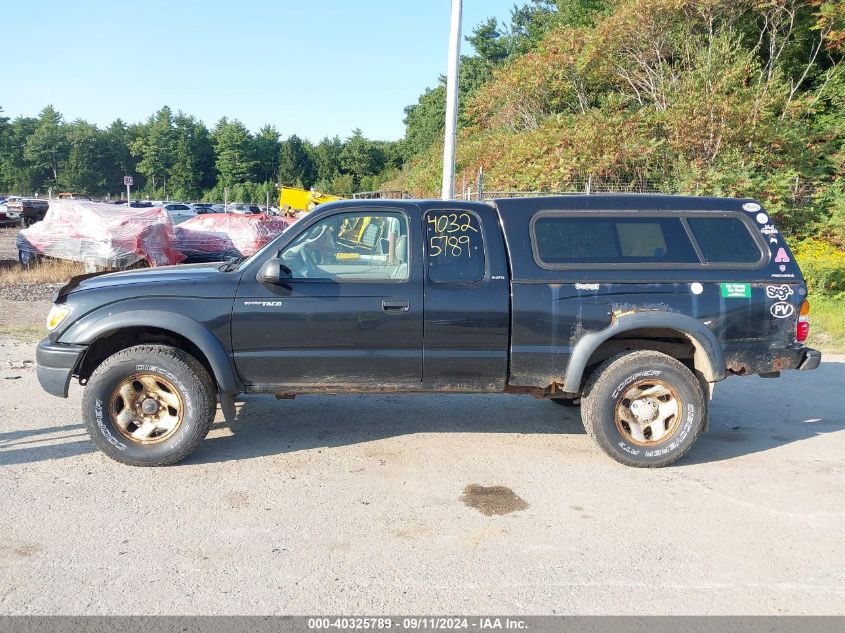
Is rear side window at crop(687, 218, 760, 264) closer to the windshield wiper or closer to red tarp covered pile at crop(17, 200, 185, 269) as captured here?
the windshield wiper

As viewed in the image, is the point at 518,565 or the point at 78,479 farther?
the point at 78,479

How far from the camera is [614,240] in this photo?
5121 mm

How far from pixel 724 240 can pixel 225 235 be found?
13.4 m

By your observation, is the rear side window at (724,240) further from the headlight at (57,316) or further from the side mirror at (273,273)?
the headlight at (57,316)

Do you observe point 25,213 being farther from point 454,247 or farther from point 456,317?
point 456,317

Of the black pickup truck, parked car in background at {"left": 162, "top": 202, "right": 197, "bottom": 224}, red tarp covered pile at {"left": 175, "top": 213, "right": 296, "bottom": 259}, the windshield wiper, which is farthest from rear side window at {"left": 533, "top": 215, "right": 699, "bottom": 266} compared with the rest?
parked car in background at {"left": 162, "top": 202, "right": 197, "bottom": 224}

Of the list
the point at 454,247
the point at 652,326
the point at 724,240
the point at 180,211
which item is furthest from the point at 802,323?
the point at 180,211

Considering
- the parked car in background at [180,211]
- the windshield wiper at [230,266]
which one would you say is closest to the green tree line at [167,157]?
the parked car in background at [180,211]

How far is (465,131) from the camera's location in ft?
92.3

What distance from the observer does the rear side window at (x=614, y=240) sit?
199 inches

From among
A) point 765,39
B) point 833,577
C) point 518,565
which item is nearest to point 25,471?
point 518,565

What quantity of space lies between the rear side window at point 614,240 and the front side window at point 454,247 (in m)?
0.46

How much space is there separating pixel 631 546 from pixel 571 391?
1408 millimetres

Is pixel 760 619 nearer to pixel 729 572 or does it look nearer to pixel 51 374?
pixel 729 572
